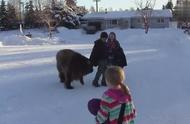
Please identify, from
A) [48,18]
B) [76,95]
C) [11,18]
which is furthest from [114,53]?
[11,18]

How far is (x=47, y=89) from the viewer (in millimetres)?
11797

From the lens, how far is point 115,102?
4.77 meters

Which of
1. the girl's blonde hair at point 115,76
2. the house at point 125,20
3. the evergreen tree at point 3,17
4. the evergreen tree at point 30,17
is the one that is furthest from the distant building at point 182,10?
the girl's blonde hair at point 115,76

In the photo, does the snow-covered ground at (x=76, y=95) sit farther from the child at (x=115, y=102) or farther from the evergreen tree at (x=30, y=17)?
the evergreen tree at (x=30, y=17)

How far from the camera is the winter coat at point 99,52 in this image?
11781 mm

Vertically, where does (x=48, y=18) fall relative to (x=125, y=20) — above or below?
above

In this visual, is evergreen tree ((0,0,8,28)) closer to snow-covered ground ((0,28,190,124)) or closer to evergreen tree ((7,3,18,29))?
evergreen tree ((7,3,18,29))

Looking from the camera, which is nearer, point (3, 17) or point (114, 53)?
point (114, 53)

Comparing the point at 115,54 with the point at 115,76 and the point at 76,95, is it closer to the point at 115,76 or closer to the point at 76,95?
the point at 76,95

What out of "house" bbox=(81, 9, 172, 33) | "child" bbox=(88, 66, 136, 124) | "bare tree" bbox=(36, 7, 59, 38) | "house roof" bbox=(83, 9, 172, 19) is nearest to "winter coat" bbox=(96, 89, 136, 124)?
"child" bbox=(88, 66, 136, 124)

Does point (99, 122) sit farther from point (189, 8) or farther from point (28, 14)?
point (189, 8)

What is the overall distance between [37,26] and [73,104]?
7621 centimetres

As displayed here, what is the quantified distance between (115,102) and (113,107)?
0.06 m

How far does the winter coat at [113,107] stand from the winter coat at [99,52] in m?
6.94
